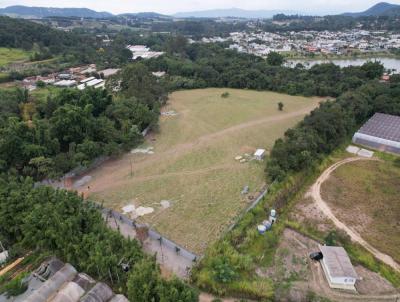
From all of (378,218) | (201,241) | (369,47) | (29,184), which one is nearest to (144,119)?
(29,184)

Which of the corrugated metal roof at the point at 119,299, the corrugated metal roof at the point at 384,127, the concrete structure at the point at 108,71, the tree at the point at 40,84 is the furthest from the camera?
the concrete structure at the point at 108,71

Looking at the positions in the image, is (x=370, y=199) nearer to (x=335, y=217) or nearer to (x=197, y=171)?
(x=335, y=217)

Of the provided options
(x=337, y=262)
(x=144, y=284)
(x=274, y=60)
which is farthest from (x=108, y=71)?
(x=337, y=262)

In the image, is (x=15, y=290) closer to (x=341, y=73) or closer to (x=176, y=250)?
(x=176, y=250)

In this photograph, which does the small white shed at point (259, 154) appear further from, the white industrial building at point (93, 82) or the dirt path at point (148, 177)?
the white industrial building at point (93, 82)

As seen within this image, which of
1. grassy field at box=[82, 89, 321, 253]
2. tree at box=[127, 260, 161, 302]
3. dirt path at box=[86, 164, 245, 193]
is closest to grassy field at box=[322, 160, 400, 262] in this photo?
grassy field at box=[82, 89, 321, 253]

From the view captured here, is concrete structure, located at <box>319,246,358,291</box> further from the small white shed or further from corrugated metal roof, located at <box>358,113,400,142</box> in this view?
corrugated metal roof, located at <box>358,113,400,142</box>

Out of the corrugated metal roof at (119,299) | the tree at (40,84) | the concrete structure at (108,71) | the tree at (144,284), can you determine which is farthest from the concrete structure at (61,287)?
the concrete structure at (108,71)
